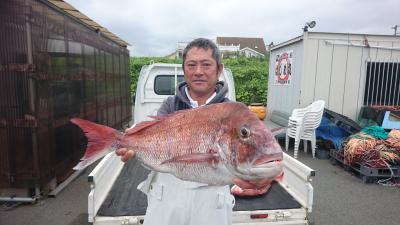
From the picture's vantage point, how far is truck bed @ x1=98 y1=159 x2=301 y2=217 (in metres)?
3.32

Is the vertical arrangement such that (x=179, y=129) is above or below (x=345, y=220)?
above

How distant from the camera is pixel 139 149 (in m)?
1.97

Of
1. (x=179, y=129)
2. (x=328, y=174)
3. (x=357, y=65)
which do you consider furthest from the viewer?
(x=357, y=65)

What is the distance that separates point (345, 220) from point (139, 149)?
14.1 ft

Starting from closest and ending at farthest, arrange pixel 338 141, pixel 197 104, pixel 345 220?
pixel 197 104, pixel 345 220, pixel 338 141

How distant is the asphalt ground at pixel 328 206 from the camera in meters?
4.91

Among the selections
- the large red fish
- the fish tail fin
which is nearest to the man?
the large red fish

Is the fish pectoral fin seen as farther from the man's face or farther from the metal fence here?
the metal fence

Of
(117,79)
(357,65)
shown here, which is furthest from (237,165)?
(117,79)

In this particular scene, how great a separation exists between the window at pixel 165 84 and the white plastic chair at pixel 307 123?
3645mm

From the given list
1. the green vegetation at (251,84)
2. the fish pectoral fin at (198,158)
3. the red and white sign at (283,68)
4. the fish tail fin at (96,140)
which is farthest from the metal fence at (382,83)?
the green vegetation at (251,84)

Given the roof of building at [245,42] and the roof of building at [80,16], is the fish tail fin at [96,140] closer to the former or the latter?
the roof of building at [80,16]

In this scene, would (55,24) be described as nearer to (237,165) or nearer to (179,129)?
(179,129)

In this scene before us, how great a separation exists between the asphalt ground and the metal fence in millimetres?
3932
